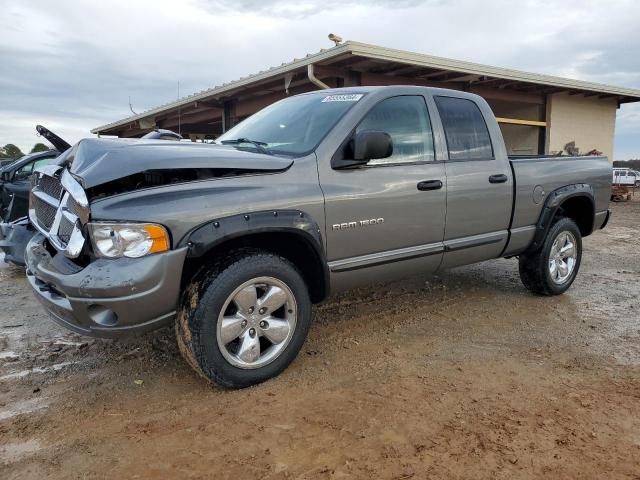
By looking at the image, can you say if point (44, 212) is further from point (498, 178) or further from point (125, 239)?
point (498, 178)

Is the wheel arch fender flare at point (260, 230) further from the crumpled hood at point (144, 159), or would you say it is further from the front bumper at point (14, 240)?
the front bumper at point (14, 240)

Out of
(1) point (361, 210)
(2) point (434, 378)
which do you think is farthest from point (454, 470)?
(1) point (361, 210)

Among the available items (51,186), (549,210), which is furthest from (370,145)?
(549,210)

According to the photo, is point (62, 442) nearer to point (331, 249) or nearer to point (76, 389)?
point (76, 389)

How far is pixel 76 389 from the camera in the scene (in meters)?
3.21

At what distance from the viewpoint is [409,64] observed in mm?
10539

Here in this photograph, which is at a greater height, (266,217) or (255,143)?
(255,143)

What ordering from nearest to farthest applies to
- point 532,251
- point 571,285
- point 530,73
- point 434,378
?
point 434,378, point 532,251, point 571,285, point 530,73

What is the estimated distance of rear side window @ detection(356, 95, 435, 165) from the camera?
3.78 metres

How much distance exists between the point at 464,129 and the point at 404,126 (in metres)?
0.74

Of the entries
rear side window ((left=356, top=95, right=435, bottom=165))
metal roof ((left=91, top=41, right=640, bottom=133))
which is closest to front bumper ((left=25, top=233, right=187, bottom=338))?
rear side window ((left=356, top=95, right=435, bottom=165))

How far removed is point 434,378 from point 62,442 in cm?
220

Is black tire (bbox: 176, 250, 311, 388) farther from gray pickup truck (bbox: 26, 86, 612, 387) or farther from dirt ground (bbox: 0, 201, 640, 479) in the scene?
dirt ground (bbox: 0, 201, 640, 479)

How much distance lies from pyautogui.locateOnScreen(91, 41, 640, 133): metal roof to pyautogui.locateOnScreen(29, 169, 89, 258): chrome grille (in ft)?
23.2
